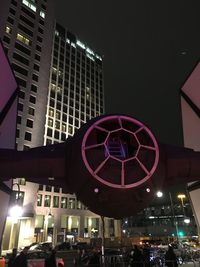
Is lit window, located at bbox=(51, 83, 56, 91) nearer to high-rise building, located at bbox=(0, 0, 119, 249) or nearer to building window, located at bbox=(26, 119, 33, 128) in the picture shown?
high-rise building, located at bbox=(0, 0, 119, 249)

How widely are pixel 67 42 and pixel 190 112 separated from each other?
340 feet

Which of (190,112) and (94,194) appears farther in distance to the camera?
(190,112)

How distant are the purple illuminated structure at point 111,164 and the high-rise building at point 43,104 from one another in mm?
56863

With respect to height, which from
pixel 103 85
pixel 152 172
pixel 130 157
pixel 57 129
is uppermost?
pixel 103 85

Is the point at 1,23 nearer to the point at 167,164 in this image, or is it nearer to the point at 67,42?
the point at 67,42

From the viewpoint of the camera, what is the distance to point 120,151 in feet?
15.6

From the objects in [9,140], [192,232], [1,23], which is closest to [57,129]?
[1,23]

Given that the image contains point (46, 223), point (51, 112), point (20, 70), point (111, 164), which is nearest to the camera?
point (111, 164)

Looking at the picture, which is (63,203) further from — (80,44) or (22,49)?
(80,44)

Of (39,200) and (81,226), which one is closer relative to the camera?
(39,200)

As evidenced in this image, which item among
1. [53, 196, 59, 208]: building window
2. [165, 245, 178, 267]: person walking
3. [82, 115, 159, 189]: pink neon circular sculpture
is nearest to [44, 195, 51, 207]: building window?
[53, 196, 59, 208]: building window

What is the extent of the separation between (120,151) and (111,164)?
1.21 feet

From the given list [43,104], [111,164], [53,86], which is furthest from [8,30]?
[111,164]

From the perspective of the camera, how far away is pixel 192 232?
3802 inches
